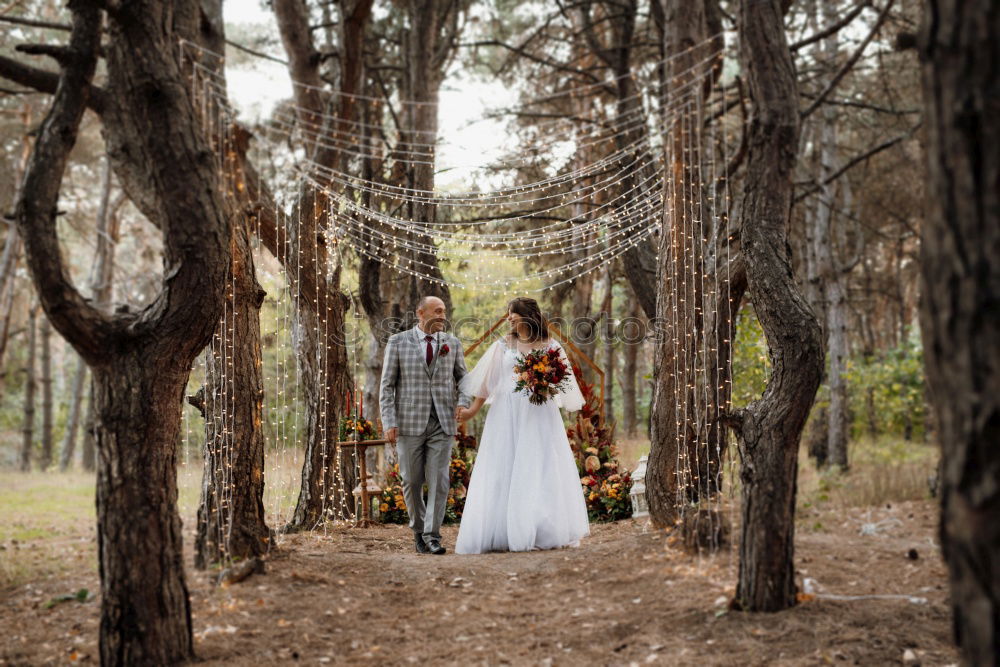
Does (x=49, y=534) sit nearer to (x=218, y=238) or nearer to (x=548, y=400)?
(x=548, y=400)

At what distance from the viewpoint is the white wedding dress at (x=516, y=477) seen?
717 centimetres

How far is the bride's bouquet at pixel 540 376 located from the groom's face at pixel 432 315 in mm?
855

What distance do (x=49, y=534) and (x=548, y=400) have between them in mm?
6290

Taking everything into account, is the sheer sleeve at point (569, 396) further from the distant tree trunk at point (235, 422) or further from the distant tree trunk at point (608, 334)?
the distant tree trunk at point (608, 334)

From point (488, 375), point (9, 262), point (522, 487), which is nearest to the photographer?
point (522, 487)

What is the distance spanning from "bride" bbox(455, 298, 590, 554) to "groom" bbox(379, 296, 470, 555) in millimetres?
315

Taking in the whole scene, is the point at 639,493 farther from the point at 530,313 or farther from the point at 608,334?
the point at 608,334

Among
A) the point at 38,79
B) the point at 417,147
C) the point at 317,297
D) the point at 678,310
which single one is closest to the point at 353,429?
the point at 317,297

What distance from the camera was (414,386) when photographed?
6965 mm

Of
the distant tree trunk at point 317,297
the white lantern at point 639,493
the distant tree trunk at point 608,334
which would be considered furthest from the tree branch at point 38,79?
the distant tree trunk at point 608,334

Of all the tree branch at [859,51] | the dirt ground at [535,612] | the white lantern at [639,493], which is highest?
the tree branch at [859,51]

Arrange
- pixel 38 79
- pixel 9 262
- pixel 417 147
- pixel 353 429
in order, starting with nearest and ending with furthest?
pixel 38 79 < pixel 353 429 < pixel 417 147 < pixel 9 262

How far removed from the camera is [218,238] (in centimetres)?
416

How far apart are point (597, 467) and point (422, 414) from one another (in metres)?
3.10
